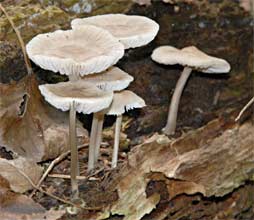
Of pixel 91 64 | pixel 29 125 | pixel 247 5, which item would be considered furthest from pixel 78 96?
pixel 247 5

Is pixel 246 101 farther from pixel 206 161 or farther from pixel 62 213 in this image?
pixel 62 213

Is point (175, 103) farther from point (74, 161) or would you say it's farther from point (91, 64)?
point (91, 64)

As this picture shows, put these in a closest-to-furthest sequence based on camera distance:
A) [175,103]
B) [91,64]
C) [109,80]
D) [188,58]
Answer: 1. [91,64]
2. [109,80]
3. [188,58]
4. [175,103]

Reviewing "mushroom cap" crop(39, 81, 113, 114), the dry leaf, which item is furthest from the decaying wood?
the dry leaf

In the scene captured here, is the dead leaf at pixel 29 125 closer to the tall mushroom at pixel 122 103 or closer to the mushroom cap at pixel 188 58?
the tall mushroom at pixel 122 103

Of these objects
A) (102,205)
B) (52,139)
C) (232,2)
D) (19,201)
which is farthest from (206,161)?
(232,2)

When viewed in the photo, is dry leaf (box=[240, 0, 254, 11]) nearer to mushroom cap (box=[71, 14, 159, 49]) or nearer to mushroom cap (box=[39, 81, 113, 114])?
mushroom cap (box=[71, 14, 159, 49])

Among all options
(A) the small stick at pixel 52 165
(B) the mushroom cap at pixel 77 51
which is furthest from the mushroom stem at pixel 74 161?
(B) the mushroom cap at pixel 77 51
